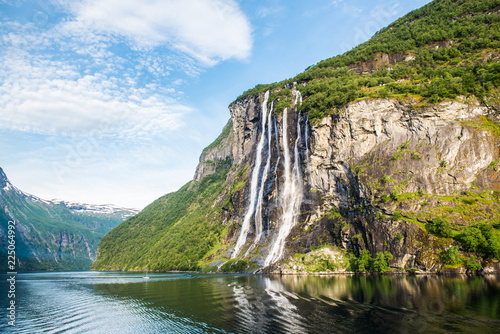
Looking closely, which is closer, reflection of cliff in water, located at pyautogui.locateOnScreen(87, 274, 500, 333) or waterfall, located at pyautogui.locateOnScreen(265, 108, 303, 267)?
reflection of cliff in water, located at pyautogui.locateOnScreen(87, 274, 500, 333)

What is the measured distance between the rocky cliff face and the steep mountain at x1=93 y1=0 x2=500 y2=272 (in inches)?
8.7

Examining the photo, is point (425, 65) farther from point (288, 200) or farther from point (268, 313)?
point (268, 313)

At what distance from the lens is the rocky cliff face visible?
50125mm

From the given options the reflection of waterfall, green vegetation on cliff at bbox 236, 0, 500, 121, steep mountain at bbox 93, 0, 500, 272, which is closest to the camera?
the reflection of waterfall

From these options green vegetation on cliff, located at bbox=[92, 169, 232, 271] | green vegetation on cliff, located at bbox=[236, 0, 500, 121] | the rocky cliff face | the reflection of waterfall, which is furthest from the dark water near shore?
green vegetation on cliff, located at bbox=[92, 169, 232, 271]

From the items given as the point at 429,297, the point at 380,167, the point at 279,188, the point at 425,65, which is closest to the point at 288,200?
the point at 279,188

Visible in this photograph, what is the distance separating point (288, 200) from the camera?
74812 millimetres

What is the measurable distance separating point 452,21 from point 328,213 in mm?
83848

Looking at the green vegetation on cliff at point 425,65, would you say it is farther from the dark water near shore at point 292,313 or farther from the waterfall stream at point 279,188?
the dark water near shore at point 292,313

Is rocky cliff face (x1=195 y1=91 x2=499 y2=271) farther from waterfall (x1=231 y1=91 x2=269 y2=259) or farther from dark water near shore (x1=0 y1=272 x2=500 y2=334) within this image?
dark water near shore (x1=0 y1=272 x2=500 y2=334)

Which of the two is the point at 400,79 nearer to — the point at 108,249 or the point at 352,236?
the point at 352,236

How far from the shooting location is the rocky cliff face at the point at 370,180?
50125 mm

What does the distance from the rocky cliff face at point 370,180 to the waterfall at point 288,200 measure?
286 millimetres

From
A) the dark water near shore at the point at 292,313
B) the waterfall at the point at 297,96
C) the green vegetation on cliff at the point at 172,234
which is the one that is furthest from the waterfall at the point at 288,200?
the dark water near shore at the point at 292,313
